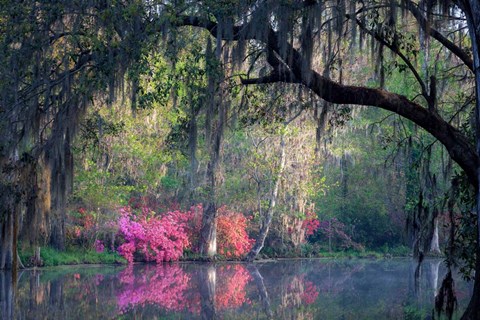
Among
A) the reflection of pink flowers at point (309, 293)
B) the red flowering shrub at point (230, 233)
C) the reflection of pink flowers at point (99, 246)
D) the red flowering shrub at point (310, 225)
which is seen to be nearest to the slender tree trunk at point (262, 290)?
the reflection of pink flowers at point (309, 293)

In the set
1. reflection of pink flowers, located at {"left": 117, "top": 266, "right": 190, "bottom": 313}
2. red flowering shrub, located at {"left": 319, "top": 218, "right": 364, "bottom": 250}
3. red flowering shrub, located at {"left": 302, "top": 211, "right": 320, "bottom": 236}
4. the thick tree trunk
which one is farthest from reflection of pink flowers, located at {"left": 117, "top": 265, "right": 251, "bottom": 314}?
red flowering shrub, located at {"left": 319, "top": 218, "right": 364, "bottom": 250}

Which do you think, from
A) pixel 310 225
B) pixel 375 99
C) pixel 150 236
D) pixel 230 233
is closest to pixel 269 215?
pixel 230 233

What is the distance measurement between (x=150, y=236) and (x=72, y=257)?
2779 mm

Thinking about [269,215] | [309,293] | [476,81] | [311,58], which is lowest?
[309,293]

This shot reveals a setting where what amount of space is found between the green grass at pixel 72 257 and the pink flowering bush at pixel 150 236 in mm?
459

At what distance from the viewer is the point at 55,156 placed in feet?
34.6

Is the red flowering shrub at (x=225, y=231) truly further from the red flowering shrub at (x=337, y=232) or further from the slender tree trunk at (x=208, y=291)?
the red flowering shrub at (x=337, y=232)

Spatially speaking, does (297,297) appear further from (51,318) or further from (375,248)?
(375,248)

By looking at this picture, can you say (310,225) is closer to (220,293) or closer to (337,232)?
(337,232)

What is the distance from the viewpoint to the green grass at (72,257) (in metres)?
21.1

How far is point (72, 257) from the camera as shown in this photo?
75.6 feet

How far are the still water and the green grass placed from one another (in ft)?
2.82

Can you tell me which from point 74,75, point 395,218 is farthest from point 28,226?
→ point 395,218

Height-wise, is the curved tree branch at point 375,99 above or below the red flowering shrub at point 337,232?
above
